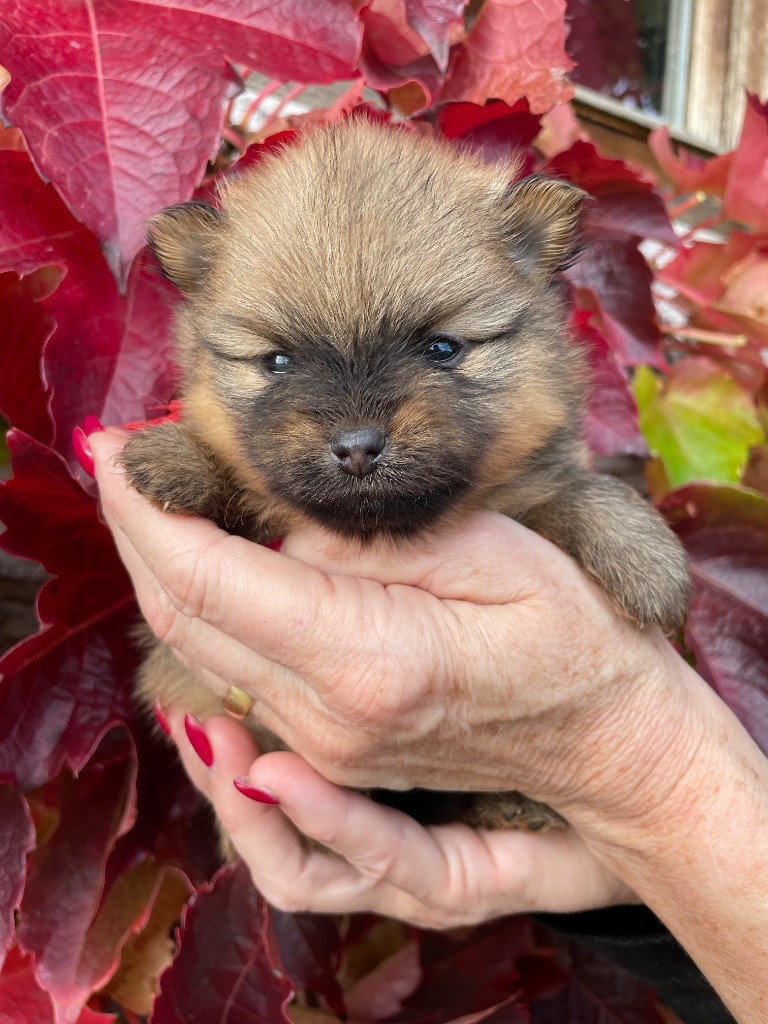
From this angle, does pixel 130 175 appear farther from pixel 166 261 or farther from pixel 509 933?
pixel 509 933

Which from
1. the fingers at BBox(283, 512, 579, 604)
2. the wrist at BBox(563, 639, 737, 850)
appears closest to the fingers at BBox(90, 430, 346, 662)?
the fingers at BBox(283, 512, 579, 604)

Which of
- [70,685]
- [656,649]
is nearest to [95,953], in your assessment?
[70,685]

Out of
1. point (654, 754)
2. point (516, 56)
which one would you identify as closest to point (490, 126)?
point (516, 56)

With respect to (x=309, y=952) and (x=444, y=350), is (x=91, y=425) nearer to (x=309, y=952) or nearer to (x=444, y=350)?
(x=444, y=350)

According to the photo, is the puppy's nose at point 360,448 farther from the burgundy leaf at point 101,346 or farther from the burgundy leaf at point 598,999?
the burgundy leaf at point 598,999

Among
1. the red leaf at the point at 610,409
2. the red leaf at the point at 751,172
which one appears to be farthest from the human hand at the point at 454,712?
the red leaf at the point at 751,172
